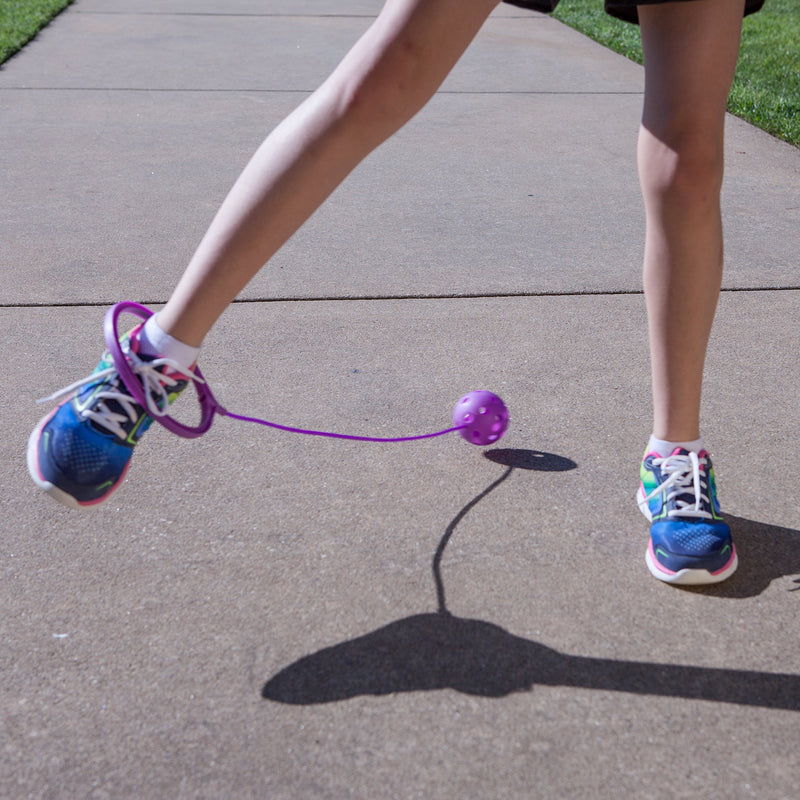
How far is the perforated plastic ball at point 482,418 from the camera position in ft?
8.24

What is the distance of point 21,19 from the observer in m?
8.80

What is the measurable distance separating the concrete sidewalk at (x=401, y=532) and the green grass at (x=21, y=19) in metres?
3.62

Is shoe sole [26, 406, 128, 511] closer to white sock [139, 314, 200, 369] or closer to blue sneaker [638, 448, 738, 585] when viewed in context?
white sock [139, 314, 200, 369]

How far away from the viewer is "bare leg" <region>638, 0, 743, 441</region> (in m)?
1.92

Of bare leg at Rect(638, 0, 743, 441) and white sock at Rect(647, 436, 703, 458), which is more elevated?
bare leg at Rect(638, 0, 743, 441)

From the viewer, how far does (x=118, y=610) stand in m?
1.94

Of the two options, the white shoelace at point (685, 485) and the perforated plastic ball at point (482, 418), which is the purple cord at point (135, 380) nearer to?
the perforated plastic ball at point (482, 418)

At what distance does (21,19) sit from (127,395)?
316 inches

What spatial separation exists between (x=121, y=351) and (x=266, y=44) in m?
6.98

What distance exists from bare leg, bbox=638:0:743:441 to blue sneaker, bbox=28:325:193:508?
94cm

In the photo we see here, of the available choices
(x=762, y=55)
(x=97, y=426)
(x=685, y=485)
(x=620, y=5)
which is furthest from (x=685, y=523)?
(x=762, y=55)

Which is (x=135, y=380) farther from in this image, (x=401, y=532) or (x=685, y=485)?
(x=685, y=485)

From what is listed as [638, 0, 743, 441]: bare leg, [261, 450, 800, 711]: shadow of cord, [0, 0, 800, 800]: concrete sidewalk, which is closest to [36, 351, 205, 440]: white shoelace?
[0, 0, 800, 800]: concrete sidewalk

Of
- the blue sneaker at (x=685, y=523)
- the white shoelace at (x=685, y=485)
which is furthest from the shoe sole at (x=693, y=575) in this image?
the white shoelace at (x=685, y=485)
